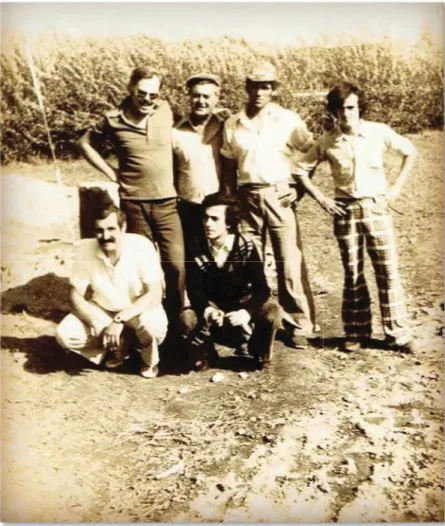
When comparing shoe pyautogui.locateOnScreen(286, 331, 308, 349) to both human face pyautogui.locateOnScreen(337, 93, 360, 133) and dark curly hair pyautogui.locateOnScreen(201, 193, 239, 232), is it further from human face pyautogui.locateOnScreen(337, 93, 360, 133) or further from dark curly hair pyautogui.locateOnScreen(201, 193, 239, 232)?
human face pyautogui.locateOnScreen(337, 93, 360, 133)

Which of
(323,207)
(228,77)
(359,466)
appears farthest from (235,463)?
(228,77)

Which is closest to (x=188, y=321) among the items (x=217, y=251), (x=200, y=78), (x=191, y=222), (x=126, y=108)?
(x=217, y=251)

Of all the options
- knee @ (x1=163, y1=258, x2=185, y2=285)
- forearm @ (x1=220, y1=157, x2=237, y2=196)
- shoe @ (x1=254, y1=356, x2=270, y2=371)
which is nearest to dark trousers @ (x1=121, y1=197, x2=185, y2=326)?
knee @ (x1=163, y1=258, x2=185, y2=285)

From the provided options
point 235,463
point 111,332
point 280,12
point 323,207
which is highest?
point 280,12

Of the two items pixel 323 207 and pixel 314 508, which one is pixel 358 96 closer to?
pixel 323 207

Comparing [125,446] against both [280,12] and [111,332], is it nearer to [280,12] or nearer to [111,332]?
[111,332]

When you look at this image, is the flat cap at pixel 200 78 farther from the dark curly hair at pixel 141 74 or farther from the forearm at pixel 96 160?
the forearm at pixel 96 160

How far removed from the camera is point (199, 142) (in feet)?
10.9

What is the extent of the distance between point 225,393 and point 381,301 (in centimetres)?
87

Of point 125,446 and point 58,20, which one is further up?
point 58,20

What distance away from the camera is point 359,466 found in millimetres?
3277

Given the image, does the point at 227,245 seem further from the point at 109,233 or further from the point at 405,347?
the point at 405,347

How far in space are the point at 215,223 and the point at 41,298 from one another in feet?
2.96

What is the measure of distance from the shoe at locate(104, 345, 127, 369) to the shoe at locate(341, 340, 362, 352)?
41.3 inches
